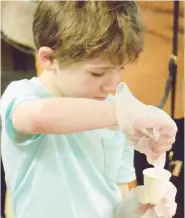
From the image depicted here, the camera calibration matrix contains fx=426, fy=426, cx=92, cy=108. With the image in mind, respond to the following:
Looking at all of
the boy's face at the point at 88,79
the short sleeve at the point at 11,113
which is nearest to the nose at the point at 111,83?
the boy's face at the point at 88,79

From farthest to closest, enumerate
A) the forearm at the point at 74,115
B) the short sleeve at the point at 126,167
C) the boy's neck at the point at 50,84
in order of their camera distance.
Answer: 1. the short sleeve at the point at 126,167
2. the boy's neck at the point at 50,84
3. the forearm at the point at 74,115

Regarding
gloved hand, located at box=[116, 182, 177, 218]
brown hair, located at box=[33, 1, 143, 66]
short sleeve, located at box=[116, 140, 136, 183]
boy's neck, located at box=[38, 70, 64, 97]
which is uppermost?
brown hair, located at box=[33, 1, 143, 66]

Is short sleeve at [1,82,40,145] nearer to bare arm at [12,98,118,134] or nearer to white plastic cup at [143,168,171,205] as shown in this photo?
bare arm at [12,98,118,134]

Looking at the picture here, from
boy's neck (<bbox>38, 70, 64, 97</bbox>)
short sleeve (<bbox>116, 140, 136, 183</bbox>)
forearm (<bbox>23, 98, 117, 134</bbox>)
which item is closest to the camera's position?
forearm (<bbox>23, 98, 117, 134</bbox>)

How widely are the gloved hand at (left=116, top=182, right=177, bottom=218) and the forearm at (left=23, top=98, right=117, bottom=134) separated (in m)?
0.17

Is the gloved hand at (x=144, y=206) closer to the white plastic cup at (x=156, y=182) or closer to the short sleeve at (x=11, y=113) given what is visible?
the white plastic cup at (x=156, y=182)

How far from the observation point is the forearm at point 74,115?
0.51 meters

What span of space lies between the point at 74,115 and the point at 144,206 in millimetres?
222

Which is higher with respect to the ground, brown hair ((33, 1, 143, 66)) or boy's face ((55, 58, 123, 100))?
brown hair ((33, 1, 143, 66))

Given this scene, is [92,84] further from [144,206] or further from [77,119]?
[144,206]

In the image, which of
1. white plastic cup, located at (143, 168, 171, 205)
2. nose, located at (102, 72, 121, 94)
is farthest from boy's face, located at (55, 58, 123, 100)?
white plastic cup, located at (143, 168, 171, 205)

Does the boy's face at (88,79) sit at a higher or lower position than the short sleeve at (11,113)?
higher

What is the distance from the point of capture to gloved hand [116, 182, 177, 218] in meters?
0.62

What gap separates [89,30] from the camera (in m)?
0.57
